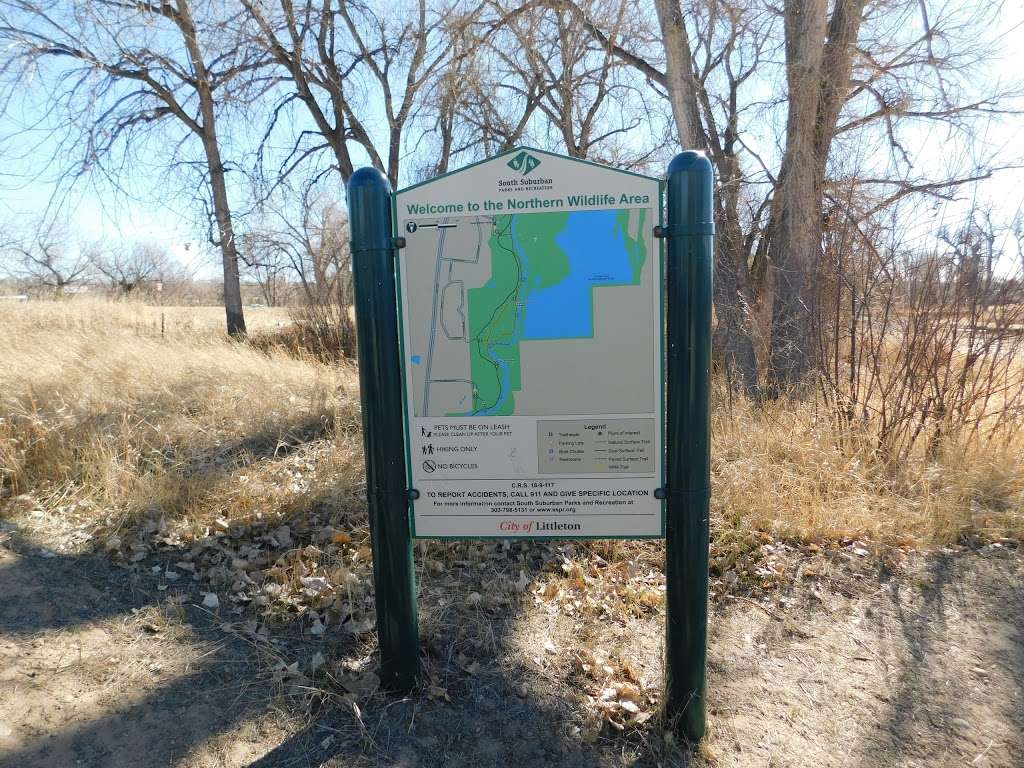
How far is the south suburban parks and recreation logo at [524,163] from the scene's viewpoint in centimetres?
227

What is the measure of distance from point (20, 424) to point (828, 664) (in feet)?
19.1

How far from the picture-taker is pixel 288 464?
4930 mm

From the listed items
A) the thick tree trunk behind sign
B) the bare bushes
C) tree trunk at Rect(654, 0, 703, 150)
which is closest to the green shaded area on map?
the bare bushes

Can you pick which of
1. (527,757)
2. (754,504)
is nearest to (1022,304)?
(754,504)

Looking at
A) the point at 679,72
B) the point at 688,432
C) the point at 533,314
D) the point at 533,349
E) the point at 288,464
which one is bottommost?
the point at 288,464

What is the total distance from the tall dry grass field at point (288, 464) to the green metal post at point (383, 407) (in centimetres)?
157

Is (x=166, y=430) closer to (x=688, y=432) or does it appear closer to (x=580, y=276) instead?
(x=580, y=276)

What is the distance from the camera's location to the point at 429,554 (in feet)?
12.6

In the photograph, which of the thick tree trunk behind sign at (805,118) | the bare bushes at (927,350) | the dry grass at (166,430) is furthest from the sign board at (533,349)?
the thick tree trunk behind sign at (805,118)

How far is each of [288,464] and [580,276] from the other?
3.40 meters

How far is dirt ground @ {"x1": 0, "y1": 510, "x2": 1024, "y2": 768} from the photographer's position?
2.42 m

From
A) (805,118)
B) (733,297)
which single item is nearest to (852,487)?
(733,297)

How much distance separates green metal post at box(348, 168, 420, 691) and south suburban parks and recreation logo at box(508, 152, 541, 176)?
450 mm

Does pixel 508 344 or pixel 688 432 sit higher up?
pixel 508 344
